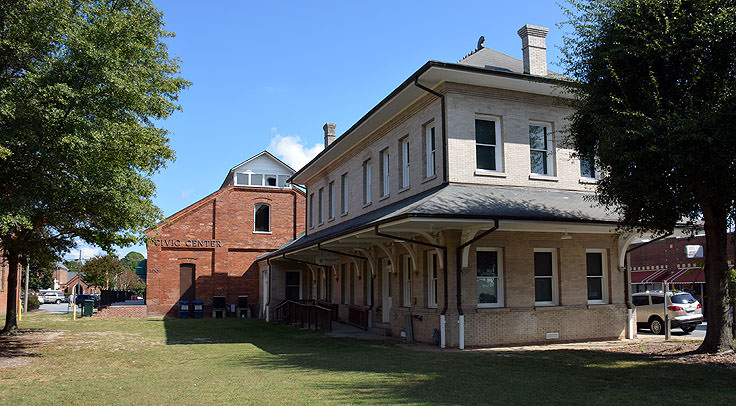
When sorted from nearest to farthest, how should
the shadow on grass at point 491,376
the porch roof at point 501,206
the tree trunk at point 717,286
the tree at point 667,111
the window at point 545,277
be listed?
the shadow on grass at point 491,376
the tree at point 667,111
the tree trunk at point 717,286
the porch roof at point 501,206
the window at point 545,277

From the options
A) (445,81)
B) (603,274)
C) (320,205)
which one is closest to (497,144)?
(445,81)

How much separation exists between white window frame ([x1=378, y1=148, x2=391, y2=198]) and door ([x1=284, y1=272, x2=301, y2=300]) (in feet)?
47.4

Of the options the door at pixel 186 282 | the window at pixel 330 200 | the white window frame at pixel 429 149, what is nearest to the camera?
the white window frame at pixel 429 149

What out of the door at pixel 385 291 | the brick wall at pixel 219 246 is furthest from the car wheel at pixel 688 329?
the brick wall at pixel 219 246

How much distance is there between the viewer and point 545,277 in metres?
16.2

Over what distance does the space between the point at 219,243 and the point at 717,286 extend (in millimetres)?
27837

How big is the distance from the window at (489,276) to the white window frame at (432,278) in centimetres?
125

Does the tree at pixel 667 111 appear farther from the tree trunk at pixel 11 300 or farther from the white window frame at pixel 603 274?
the tree trunk at pixel 11 300

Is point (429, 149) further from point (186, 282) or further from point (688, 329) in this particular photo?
point (186, 282)

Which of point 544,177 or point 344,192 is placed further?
point 344,192

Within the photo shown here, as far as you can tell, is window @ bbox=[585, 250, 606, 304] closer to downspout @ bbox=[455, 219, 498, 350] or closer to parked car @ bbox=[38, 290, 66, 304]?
downspout @ bbox=[455, 219, 498, 350]

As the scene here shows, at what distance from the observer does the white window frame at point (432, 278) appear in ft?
53.2

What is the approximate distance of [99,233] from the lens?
15.1 m

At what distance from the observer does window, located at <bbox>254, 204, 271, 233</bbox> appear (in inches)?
1423
